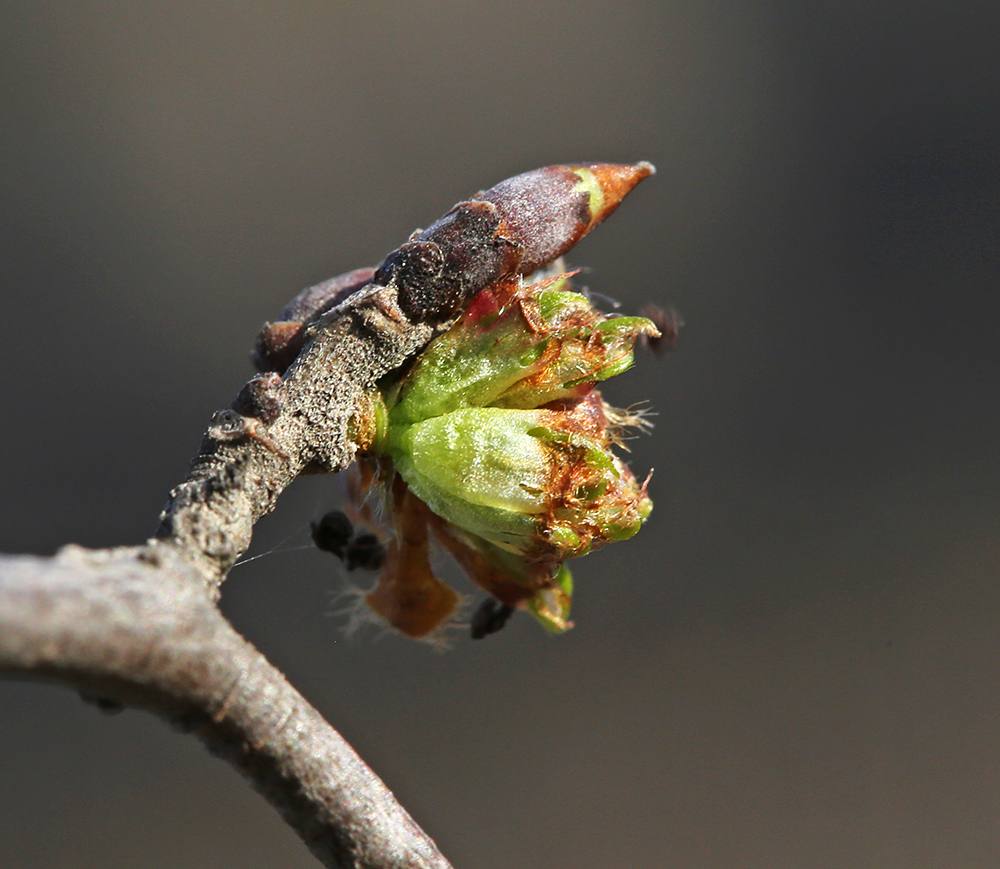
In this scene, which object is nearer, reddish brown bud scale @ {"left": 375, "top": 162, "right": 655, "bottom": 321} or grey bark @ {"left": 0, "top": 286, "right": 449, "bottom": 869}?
grey bark @ {"left": 0, "top": 286, "right": 449, "bottom": 869}

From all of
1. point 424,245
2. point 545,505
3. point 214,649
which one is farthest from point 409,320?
point 214,649

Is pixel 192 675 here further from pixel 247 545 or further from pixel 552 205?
pixel 552 205

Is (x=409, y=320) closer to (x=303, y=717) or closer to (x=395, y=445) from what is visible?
(x=395, y=445)

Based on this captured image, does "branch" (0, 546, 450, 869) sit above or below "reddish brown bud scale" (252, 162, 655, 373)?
below

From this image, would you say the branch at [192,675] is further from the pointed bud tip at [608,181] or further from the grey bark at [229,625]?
the pointed bud tip at [608,181]

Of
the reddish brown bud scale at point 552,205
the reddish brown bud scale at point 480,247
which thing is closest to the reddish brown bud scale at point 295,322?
the reddish brown bud scale at point 480,247

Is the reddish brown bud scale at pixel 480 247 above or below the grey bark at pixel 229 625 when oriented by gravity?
above

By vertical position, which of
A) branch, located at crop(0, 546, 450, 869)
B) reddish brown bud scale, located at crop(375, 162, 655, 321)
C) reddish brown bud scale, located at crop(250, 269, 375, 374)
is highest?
reddish brown bud scale, located at crop(250, 269, 375, 374)

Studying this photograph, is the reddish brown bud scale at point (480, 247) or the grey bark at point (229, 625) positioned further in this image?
the reddish brown bud scale at point (480, 247)

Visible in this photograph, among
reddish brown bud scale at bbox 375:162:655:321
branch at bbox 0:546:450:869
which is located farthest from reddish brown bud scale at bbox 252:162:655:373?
branch at bbox 0:546:450:869

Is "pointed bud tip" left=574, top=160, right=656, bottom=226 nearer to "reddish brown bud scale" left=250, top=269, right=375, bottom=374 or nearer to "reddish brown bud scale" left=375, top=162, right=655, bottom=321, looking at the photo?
"reddish brown bud scale" left=375, top=162, right=655, bottom=321

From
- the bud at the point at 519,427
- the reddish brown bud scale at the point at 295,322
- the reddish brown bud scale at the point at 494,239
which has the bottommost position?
the bud at the point at 519,427
